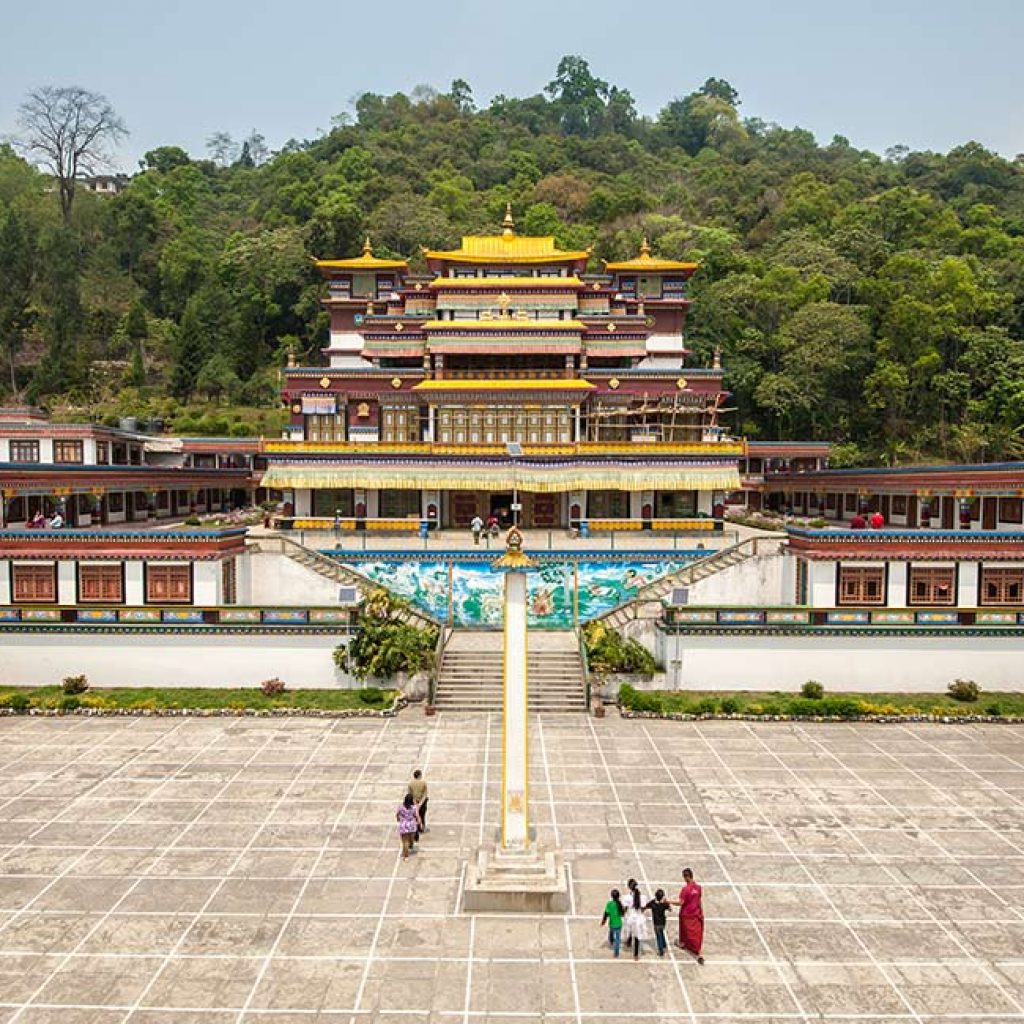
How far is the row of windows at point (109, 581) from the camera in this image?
26984 mm

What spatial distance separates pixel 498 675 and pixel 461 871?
10.7m

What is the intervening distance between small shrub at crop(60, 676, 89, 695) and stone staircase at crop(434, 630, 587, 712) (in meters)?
9.79

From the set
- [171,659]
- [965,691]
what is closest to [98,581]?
[171,659]

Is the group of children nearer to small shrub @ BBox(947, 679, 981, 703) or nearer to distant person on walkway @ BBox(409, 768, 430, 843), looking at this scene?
distant person on walkway @ BBox(409, 768, 430, 843)

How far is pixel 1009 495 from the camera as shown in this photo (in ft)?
113

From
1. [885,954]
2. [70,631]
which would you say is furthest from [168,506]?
[885,954]

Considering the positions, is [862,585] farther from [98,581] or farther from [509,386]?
[98,581]

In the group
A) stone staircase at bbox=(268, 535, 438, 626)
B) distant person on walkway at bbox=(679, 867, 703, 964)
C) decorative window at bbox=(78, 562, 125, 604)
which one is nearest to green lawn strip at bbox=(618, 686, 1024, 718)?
stone staircase at bbox=(268, 535, 438, 626)

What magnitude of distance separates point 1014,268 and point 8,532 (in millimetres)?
69335

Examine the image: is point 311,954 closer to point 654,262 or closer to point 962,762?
point 962,762

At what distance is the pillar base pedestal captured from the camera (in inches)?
513

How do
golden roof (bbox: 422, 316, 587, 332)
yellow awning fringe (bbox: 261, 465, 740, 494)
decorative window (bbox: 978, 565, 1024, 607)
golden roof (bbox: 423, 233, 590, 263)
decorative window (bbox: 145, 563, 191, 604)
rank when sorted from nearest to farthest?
decorative window (bbox: 978, 565, 1024, 607) < decorative window (bbox: 145, 563, 191, 604) < yellow awning fringe (bbox: 261, 465, 740, 494) < golden roof (bbox: 422, 316, 587, 332) < golden roof (bbox: 423, 233, 590, 263)

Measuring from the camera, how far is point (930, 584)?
27.0 metres

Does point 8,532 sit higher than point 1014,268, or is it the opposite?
point 1014,268
